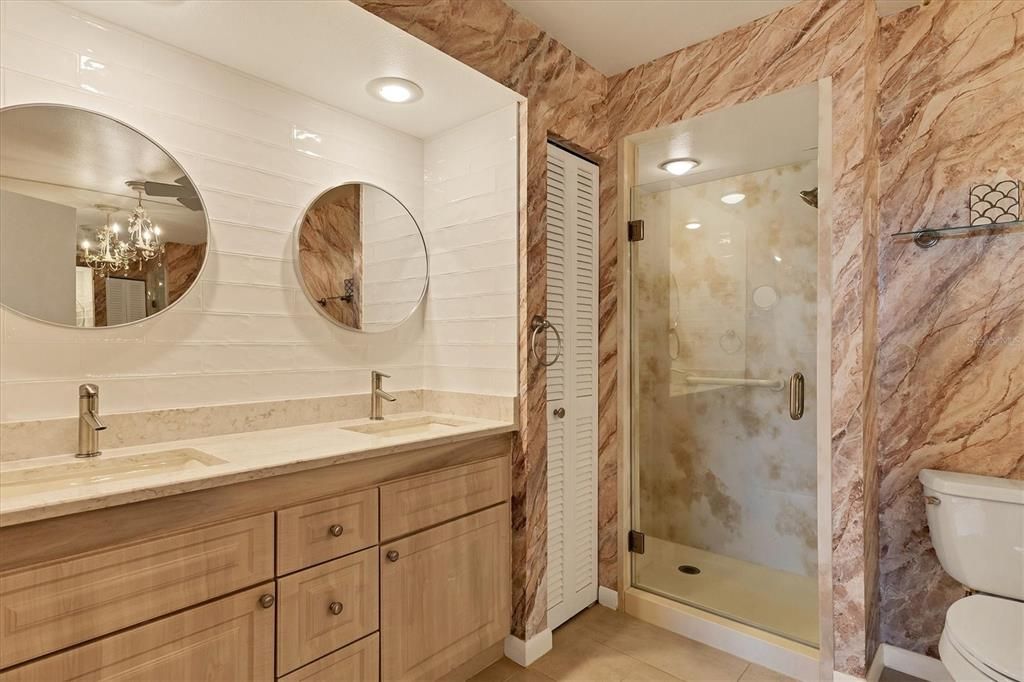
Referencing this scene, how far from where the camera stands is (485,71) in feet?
6.46

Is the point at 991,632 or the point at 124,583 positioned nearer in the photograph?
the point at 124,583

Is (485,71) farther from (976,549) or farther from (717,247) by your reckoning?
(976,549)

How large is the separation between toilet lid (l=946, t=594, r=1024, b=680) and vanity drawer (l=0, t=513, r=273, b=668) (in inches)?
75.8

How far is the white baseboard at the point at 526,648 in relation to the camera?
2.13 metres

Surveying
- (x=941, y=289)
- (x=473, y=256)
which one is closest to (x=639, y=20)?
(x=473, y=256)

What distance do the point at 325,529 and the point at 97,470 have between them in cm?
63

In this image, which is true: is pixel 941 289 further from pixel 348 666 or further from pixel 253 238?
pixel 253 238

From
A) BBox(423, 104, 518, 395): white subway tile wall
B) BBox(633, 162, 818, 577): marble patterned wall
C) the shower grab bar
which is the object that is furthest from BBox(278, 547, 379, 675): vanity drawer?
the shower grab bar

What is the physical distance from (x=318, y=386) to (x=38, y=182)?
3.40ft

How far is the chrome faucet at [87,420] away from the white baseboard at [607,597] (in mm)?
2187

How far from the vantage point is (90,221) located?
1572 millimetres

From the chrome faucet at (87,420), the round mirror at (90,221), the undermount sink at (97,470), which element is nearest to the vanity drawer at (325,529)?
the undermount sink at (97,470)

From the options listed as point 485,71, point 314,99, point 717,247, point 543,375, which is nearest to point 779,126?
point 717,247

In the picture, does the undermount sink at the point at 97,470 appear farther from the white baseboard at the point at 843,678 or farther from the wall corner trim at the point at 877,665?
the wall corner trim at the point at 877,665
